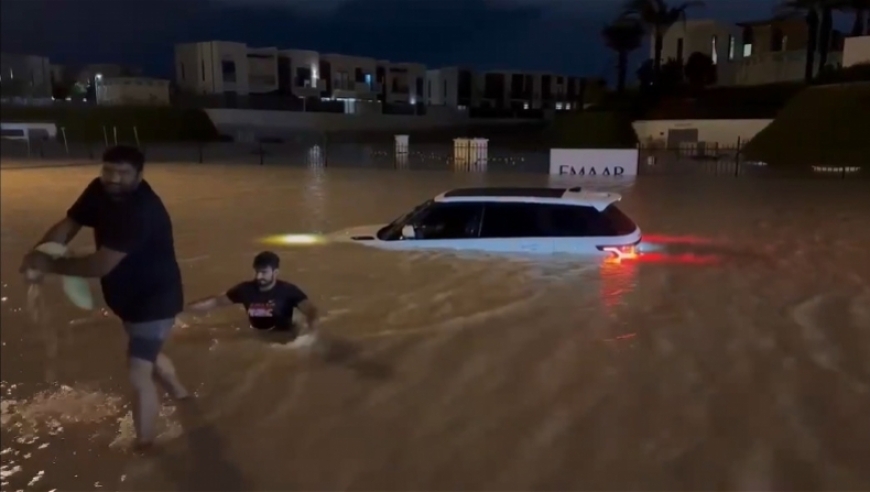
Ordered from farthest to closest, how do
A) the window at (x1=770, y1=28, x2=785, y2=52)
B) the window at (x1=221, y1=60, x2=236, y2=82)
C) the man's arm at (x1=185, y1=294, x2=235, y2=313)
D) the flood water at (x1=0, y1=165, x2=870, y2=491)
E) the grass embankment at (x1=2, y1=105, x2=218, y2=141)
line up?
the window at (x1=221, y1=60, x2=236, y2=82)
the window at (x1=770, y1=28, x2=785, y2=52)
the grass embankment at (x1=2, y1=105, x2=218, y2=141)
the man's arm at (x1=185, y1=294, x2=235, y2=313)
the flood water at (x1=0, y1=165, x2=870, y2=491)

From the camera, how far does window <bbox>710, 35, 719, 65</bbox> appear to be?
43688 millimetres

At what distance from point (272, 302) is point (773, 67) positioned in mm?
41705

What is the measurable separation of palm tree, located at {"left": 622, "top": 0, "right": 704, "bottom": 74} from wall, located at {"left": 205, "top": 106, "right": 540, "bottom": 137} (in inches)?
463

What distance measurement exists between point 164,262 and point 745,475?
3192 millimetres

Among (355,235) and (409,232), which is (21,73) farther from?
(355,235)

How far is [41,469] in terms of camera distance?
3.79m

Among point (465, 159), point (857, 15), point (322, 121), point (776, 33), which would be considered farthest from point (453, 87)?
point (465, 159)

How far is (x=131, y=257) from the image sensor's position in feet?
10.8

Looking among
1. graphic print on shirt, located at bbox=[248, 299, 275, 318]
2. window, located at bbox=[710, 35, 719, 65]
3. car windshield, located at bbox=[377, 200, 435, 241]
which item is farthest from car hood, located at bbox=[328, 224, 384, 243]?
window, located at bbox=[710, 35, 719, 65]

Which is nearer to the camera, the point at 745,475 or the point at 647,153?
the point at 745,475

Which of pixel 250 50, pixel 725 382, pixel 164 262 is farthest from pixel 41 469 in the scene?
pixel 250 50

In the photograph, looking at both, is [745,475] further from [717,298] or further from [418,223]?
[418,223]

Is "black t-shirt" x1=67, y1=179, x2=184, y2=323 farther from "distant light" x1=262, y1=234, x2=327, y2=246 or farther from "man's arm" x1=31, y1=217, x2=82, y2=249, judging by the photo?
"distant light" x1=262, y1=234, x2=327, y2=246

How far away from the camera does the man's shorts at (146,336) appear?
11.6 ft
